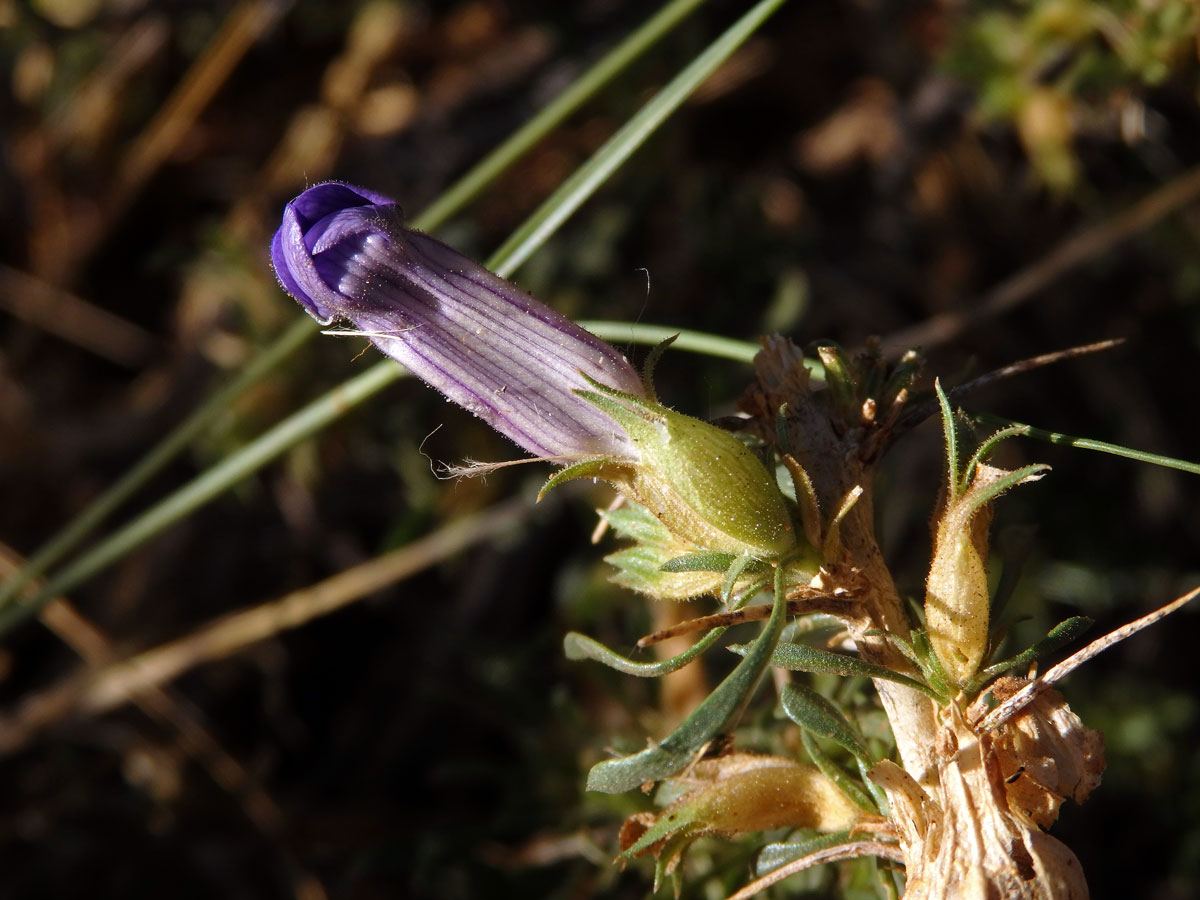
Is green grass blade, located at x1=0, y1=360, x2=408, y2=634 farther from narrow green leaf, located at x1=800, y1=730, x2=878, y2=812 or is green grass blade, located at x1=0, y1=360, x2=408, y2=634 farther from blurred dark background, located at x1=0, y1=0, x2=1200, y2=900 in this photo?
narrow green leaf, located at x1=800, y1=730, x2=878, y2=812

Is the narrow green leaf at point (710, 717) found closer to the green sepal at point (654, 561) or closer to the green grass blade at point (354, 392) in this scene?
the green sepal at point (654, 561)

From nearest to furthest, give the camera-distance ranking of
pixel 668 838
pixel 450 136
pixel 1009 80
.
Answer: pixel 668 838, pixel 1009 80, pixel 450 136

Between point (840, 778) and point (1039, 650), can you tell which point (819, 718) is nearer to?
point (840, 778)

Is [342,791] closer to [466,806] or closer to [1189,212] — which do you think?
[466,806]

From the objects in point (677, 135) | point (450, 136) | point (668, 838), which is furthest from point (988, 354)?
point (668, 838)

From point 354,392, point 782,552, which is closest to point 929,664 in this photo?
point 782,552

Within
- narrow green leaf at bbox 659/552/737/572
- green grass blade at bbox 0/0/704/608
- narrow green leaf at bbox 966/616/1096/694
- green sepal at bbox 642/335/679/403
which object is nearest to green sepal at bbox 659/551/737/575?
narrow green leaf at bbox 659/552/737/572
